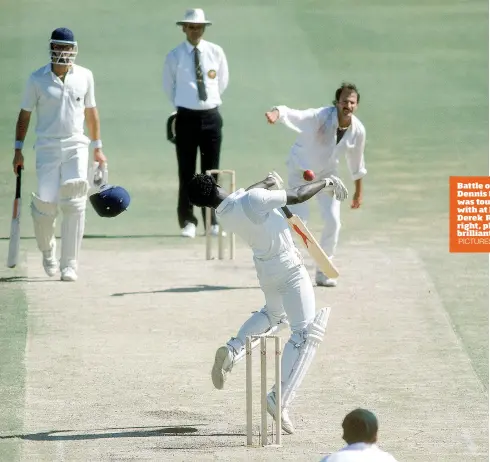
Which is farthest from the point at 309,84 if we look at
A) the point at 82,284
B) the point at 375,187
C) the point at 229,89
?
the point at 82,284

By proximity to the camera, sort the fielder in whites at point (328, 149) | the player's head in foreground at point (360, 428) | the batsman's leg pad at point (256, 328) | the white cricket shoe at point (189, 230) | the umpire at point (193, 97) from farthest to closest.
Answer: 1. the white cricket shoe at point (189, 230)
2. the umpire at point (193, 97)
3. the fielder in whites at point (328, 149)
4. the batsman's leg pad at point (256, 328)
5. the player's head in foreground at point (360, 428)

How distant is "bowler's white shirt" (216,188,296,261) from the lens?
992cm

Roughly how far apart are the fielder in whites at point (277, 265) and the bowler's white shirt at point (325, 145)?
3.43 meters

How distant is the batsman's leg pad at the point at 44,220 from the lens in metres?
13.8

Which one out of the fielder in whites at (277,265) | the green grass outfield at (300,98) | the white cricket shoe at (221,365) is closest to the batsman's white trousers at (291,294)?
the fielder in whites at (277,265)

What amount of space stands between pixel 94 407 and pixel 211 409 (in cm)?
74

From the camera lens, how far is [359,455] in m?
7.05

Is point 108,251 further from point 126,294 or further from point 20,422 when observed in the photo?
point 20,422

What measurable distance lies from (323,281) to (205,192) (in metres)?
4.10

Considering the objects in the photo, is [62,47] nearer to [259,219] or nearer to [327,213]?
[327,213]

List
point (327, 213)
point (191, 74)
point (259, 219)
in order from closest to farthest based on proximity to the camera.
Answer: point (259, 219), point (327, 213), point (191, 74)

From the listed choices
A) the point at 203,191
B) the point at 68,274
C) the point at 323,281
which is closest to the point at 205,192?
the point at 203,191

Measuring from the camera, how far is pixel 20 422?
10.3 meters

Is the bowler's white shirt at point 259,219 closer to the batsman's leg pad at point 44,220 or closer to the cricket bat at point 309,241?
the cricket bat at point 309,241
